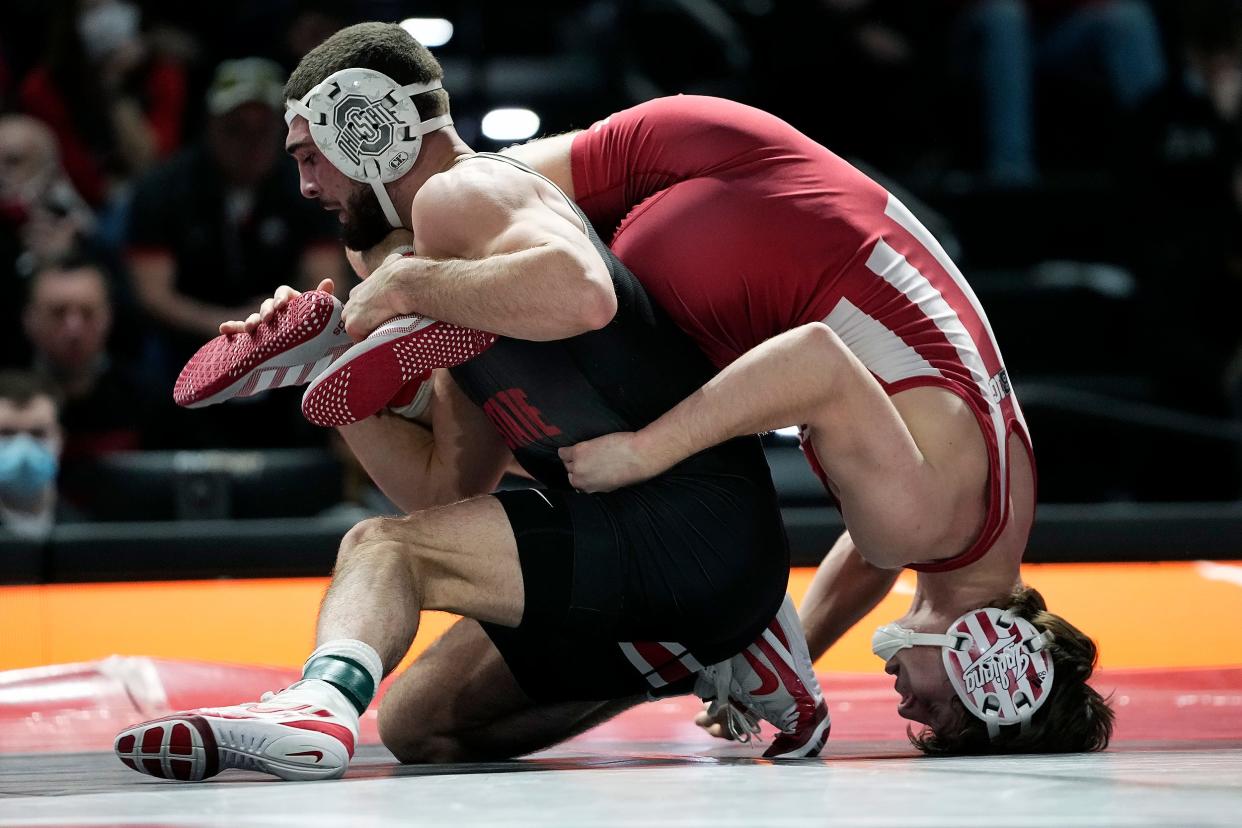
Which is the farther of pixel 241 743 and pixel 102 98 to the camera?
pixel 102 98

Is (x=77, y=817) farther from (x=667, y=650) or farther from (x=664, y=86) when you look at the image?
(x=664, y=86)

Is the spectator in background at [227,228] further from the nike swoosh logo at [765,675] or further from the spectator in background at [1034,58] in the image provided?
the nike swoosh logo at [765,675]

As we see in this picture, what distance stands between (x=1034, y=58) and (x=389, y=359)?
4.82m

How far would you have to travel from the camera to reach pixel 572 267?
2.50m

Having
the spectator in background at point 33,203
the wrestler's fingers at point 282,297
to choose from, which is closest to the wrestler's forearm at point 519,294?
the wrestler's fingers at point 282,297

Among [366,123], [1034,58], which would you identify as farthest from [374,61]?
[1034,58]

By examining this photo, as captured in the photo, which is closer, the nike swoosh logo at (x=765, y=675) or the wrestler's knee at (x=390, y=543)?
the wrestler's knee at (x=390, y=543)

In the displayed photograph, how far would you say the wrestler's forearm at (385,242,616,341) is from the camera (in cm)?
249

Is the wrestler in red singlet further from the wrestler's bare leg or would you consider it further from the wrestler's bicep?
the wrestler's bare leg

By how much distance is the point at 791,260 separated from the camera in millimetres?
2898

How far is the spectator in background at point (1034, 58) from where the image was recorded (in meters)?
6.50

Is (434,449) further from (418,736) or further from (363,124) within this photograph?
(363,124)

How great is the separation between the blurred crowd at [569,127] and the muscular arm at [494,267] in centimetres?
284

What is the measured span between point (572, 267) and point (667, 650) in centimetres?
72
